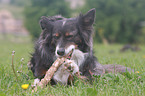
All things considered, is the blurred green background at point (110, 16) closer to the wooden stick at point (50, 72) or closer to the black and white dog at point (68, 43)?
the black and white dog at point (68, 43)

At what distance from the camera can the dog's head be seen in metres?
3.78

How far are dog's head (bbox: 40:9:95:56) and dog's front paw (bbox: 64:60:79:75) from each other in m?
0.20

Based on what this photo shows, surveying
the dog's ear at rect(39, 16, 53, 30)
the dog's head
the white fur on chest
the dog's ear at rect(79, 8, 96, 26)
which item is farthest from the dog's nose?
the dog's ear at rect(79, 8, 96, 26)

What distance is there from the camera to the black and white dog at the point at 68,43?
3.84 metres

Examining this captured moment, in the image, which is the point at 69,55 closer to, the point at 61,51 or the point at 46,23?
the point at 61,51

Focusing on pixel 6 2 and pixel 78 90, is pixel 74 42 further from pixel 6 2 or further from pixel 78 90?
pixel 6 2

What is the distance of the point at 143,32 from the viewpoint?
21.6m

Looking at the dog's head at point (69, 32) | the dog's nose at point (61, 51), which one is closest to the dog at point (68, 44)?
the dog's head at point (69, 32)

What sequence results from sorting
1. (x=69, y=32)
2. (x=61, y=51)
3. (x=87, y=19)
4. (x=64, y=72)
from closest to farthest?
(x=61, y=51) < (x=69, y=32) < (x=64, y=72) < (x=87, y=19)

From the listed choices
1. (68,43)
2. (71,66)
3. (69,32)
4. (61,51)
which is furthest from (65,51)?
(69,32)

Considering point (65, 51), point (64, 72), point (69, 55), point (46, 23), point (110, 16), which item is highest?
point (110, 16)

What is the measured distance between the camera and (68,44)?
3752 millimetres

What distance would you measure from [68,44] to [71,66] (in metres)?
0.44

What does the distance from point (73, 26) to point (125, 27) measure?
18461 mm
